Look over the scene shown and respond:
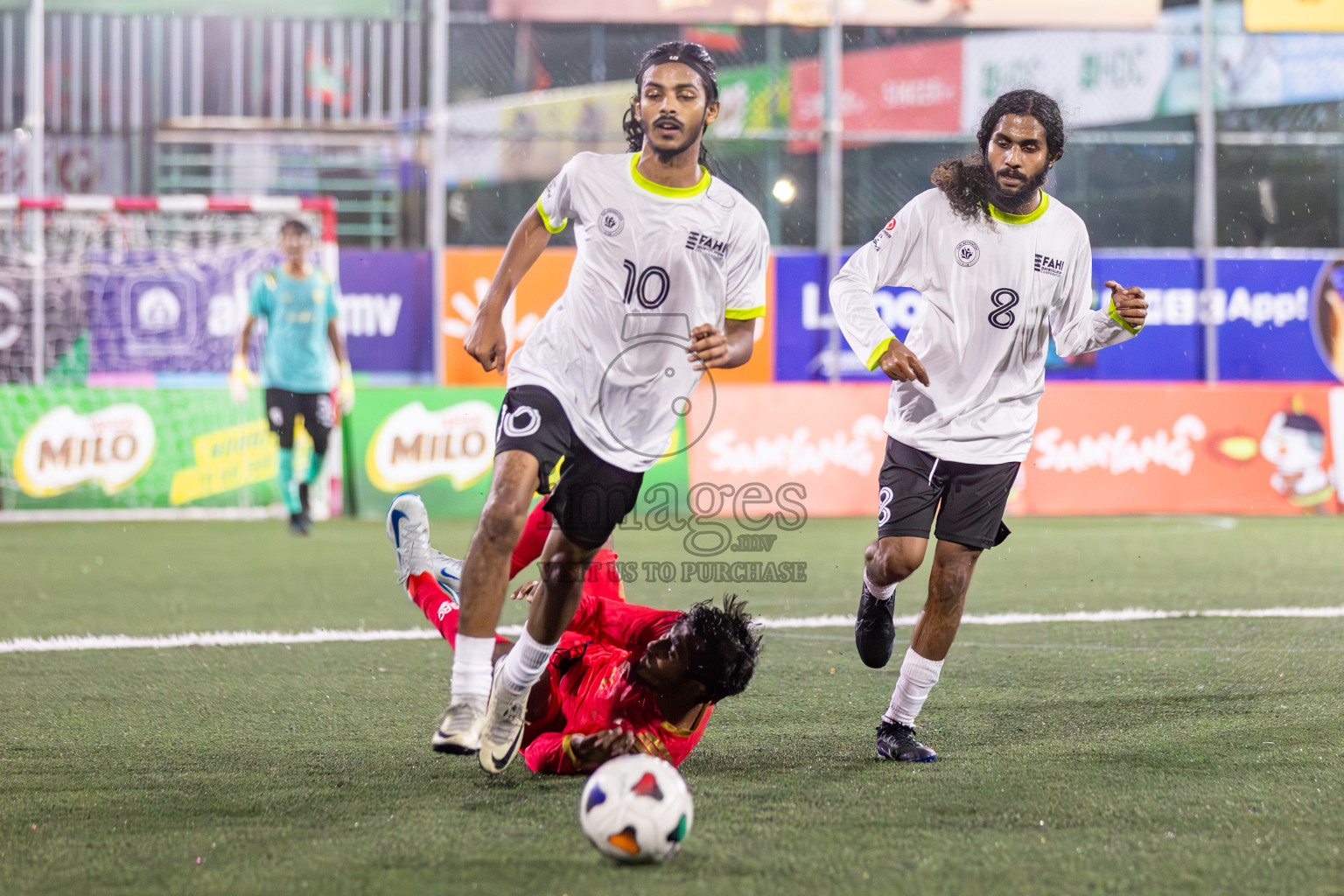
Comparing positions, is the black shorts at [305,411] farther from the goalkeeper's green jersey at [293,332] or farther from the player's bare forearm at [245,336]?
the player's bare forearm at [245,336]

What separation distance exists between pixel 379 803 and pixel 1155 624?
4220mm

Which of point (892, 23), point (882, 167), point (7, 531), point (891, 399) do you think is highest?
point (892, 23)

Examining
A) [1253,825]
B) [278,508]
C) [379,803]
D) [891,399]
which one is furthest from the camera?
[278,508]

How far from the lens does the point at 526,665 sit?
3.77 meters

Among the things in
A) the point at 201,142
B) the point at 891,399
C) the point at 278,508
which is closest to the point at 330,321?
the point at 278,508

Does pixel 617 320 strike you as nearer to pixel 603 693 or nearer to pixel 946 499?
pixel 603 693

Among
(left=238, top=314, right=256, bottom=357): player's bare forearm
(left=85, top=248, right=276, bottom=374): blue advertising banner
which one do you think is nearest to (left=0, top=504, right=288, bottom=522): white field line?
(left=238, top=314, right=256, bottom=357): player's bare forearm

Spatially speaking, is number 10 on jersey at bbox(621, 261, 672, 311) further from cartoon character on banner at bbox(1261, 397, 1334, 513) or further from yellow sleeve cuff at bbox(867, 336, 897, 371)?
cartoon character on banner at bbox(1261, 397, 1334, 513)

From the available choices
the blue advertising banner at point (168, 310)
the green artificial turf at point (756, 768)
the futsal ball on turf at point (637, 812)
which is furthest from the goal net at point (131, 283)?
the futsal ball on turf at point (637, 812)

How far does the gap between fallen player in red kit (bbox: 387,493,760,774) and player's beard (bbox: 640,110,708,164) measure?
108 centimetres

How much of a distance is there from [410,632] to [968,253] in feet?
10.7

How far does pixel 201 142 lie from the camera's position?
14523mm

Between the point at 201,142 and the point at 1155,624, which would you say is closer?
the point at 1155,624

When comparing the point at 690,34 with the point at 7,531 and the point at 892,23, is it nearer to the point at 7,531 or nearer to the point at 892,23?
the point at 892,23
